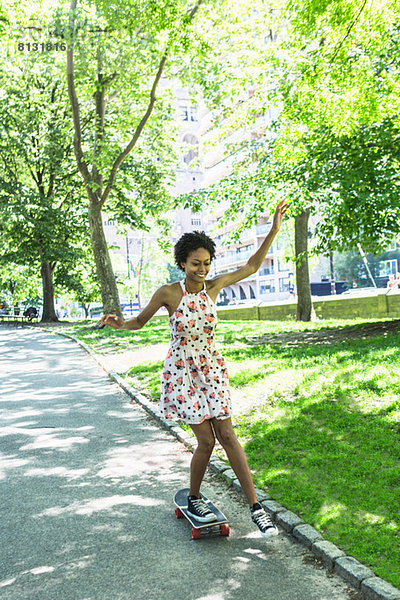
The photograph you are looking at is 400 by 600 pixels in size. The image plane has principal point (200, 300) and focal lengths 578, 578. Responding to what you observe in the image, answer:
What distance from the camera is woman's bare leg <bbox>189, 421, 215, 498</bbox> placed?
395 centimetres

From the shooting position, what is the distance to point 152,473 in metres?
5.43

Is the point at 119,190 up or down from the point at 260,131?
down

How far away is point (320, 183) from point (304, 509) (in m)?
9.17

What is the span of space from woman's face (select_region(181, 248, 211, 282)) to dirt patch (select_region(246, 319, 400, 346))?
27.6 feet

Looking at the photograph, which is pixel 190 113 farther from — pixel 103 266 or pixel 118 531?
pixel 118 531

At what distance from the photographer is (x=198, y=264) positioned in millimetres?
4035

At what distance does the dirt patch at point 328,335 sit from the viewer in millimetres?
12524

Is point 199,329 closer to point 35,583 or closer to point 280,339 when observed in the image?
point 35,583

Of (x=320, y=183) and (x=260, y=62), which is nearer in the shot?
(x=320, y=183)

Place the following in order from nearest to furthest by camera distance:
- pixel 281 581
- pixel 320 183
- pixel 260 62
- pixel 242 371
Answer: pixel 281 581
pixel 242 371
pixel 320 183
pixel 260 62

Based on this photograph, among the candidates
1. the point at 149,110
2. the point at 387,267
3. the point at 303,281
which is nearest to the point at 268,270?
the point at 387,267

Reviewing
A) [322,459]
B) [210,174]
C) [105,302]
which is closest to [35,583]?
[322,459]

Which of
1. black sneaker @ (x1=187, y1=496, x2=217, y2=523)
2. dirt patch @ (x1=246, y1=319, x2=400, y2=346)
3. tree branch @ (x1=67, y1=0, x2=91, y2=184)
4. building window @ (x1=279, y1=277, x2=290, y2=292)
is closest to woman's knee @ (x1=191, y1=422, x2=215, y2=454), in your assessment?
black sneaker @ (x1=187, y1=496, x2=217, y2=523)

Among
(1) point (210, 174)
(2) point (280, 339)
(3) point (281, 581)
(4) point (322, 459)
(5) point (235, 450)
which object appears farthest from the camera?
(1) point (210, 174)
